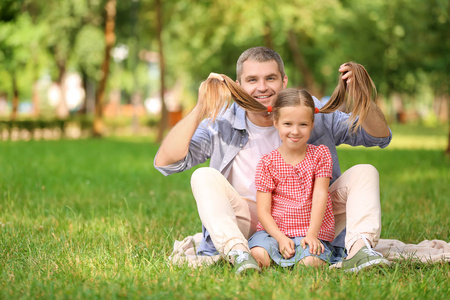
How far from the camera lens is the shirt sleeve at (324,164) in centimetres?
388

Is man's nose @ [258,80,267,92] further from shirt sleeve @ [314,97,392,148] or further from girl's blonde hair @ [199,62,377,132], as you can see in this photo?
shirt sleeve @ [314,97,392,148]

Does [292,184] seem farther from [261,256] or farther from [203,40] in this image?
[203,40]

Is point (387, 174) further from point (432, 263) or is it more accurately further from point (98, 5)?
point (98, 5)

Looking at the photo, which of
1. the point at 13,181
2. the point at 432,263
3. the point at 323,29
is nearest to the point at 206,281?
the point at 432,263

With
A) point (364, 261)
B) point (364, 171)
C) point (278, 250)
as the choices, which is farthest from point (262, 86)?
point (364, 261)

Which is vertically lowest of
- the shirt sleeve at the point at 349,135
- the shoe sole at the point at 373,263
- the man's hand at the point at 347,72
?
the shoe sole at the point at 373,263

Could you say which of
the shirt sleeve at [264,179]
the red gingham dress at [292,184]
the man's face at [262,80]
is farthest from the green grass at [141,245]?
the man's face at [262,80]

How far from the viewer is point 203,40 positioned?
2502 centimetres

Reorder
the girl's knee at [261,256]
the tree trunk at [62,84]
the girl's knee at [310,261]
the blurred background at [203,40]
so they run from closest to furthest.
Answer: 1. the girl's knee at [310,261]
2. the girl's knee at [261,256]
3. the blurred background at [203,40]
4. the tree trunk at [62,84]

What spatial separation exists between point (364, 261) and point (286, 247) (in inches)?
19.2

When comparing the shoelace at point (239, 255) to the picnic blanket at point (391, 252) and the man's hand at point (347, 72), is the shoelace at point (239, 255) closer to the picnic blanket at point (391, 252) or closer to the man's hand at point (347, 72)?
the picnic blanket at point (391, 252)

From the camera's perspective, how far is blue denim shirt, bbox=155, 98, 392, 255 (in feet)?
13.9

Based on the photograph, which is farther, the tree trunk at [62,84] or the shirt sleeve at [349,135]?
the tree trunk at [62,84]

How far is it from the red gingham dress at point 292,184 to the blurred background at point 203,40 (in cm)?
1238
